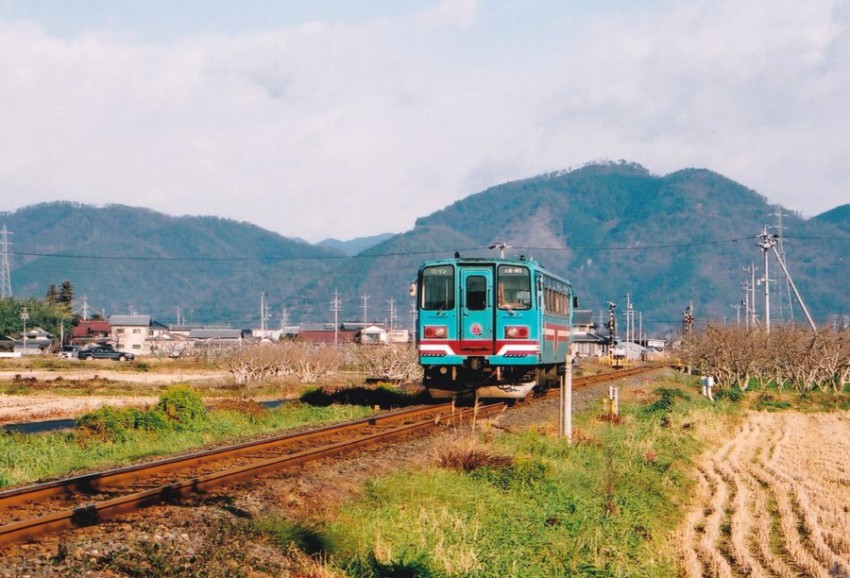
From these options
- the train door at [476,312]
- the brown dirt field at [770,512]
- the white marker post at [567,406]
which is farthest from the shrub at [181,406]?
the brown dirt field at [770,512]

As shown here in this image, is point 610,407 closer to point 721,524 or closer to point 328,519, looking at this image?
point 721,524

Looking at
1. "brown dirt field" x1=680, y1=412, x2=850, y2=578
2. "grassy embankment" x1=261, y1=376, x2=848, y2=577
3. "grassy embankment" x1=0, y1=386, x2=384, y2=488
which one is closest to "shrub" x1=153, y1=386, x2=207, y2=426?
"grassy embankment" x1=0, y1=386, x2=384, y2=488

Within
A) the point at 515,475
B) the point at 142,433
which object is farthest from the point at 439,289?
the point at 515,475

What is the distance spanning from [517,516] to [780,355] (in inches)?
1501

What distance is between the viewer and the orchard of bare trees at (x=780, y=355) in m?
43.6

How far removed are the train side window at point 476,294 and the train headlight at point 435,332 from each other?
2.63 feet

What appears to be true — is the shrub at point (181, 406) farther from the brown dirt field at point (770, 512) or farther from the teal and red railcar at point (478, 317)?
the brown dirt field at point (770, 512)

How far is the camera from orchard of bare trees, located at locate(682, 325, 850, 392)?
143ft

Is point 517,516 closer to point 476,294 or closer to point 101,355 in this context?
point 476,294

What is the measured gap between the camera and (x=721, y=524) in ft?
39.1

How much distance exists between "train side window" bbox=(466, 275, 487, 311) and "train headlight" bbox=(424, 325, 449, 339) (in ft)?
2.63

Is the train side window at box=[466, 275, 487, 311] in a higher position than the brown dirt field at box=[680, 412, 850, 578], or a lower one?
higher

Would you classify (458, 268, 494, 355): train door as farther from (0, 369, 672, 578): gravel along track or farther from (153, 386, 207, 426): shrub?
(0, 369, 672, 578): gravel along track

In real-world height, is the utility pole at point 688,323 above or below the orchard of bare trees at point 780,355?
above
